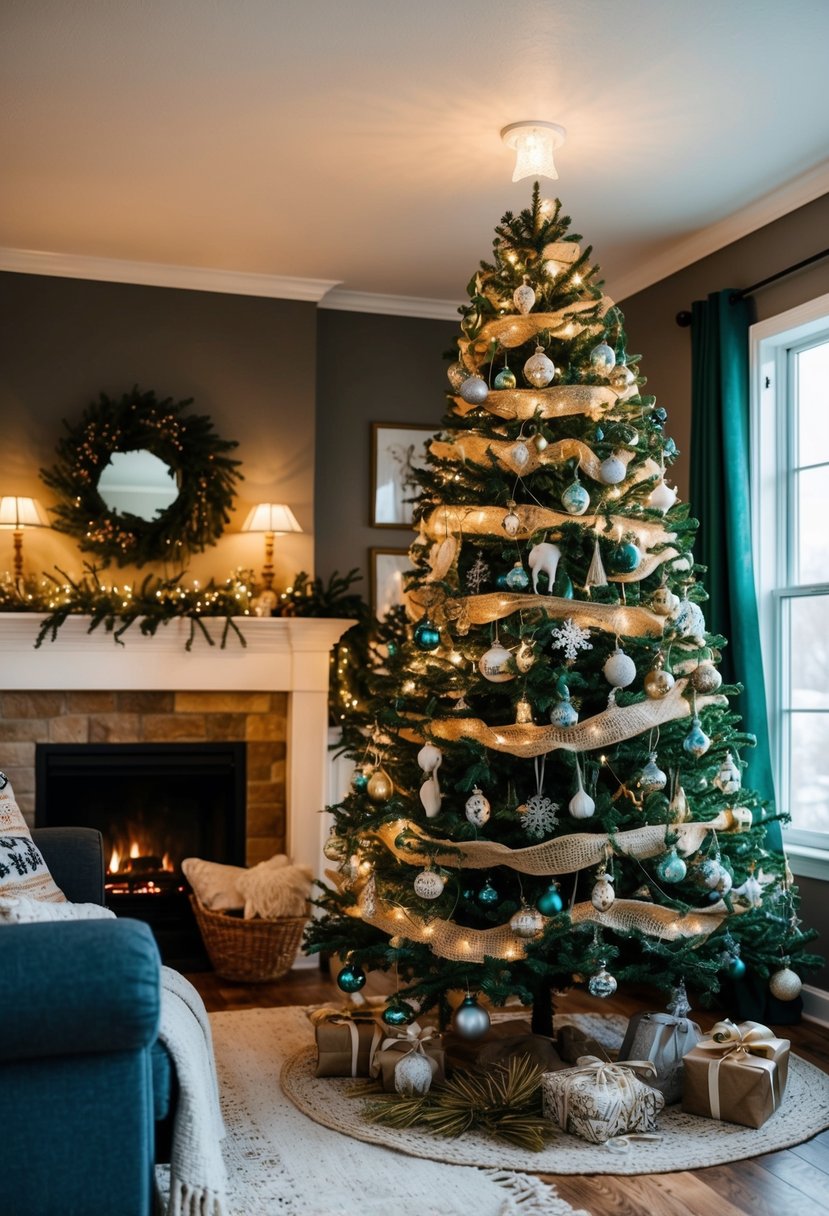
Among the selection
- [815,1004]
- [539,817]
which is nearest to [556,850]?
[539,817]

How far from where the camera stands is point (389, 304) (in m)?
5.40

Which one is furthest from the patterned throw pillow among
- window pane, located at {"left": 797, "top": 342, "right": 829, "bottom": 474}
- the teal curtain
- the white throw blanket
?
window pane, located at {"left": 797, "top": 342, "right": 829, "bottom": 474}

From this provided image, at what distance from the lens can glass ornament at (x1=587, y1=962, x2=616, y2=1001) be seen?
114 inches

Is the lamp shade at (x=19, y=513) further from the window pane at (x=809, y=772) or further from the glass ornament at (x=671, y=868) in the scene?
the window pane at (x=809, y=772)

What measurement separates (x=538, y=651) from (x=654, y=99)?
5.49 feet

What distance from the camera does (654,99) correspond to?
3.46m

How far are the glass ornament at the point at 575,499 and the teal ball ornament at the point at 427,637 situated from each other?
493mm

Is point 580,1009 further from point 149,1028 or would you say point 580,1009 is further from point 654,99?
point 654,99

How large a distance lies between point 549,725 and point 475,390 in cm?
92

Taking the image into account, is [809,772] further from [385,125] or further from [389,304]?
[389,304]

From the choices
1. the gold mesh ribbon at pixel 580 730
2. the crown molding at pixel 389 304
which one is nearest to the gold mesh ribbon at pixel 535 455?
the gold mesh ribbon at pixel 580 730

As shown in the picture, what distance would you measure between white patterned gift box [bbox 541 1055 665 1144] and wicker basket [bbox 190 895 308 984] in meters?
1.66

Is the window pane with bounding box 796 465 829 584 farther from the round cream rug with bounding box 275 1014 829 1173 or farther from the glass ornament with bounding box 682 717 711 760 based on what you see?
the round cream rug with bounding box 275 1014 829 1173

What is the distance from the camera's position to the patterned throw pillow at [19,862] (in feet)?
8.89
